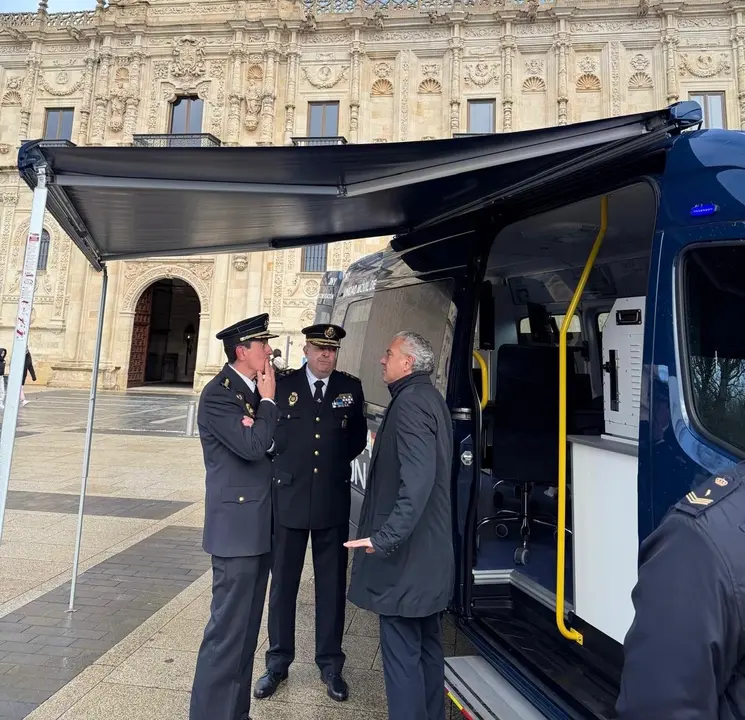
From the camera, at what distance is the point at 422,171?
249 centimetres

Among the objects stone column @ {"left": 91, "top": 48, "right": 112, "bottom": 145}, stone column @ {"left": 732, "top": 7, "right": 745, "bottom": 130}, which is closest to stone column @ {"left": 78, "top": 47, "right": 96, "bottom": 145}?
stone column @ {"left": 91, "top": 48, "right": 112, "bottom": 145}

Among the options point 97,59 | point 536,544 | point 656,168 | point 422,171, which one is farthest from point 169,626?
point 97,59

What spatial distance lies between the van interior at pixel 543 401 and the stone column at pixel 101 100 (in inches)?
1106

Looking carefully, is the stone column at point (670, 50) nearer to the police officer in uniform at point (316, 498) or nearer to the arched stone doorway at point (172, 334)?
the police officer in uniform at point (316, 498)

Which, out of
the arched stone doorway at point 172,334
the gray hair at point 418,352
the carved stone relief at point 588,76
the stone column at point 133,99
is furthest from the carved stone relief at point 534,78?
the gray hair at point 418,352

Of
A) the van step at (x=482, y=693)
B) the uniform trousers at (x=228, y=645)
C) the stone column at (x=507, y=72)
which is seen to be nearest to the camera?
the van step at (x=482, y=693)

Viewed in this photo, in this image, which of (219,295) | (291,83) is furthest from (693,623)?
(291,83)

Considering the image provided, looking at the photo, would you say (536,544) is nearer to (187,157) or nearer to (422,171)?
(422,171)

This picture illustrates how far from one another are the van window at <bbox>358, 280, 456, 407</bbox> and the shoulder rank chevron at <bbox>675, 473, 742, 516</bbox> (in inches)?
86.5

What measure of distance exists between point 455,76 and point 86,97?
18.9 m

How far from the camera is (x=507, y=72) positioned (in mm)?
24578

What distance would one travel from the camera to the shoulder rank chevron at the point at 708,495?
880mm

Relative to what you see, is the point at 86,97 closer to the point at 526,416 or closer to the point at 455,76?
the point at 455,76

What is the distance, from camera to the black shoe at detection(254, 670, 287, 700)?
9.54ft
